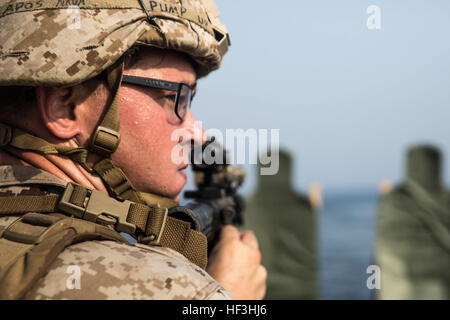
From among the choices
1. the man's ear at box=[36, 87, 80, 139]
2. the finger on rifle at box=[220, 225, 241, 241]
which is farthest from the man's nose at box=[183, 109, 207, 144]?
the finger on rifle at box=[220, 225, 241, 241]

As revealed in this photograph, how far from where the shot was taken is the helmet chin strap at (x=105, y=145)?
275 cm

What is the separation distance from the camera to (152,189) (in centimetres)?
305

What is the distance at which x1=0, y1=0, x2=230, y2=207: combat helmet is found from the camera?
2.71 meters

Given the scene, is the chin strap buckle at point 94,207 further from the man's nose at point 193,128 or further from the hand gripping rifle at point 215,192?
the hand gripping rifle at point 215,192

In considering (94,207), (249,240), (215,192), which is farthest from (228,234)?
(94,207)

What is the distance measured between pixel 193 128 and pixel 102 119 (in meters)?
0.64

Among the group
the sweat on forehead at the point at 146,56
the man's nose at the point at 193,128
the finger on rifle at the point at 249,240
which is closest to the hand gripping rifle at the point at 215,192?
the finger on rifle at the point at 249,240

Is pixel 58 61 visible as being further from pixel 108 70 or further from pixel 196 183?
pixel 196 183

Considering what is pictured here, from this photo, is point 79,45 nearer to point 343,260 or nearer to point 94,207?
point 94,207

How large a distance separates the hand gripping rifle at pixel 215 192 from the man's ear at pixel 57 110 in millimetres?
1224

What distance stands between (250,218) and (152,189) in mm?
9387

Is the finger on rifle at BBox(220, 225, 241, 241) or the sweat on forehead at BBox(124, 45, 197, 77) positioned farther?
the finger on rifle at BBox(220, 225, 241, 241)

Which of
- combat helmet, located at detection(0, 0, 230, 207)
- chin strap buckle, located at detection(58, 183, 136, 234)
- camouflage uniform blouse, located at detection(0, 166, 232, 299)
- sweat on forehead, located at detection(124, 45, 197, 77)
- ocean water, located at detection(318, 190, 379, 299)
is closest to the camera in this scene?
camouflage uniform blouse, located at detection(0, 166, 232, 299)

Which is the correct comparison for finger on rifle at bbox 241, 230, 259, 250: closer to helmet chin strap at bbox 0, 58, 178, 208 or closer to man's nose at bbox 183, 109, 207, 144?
man's nose at bbox 183, 109, 207, 144
